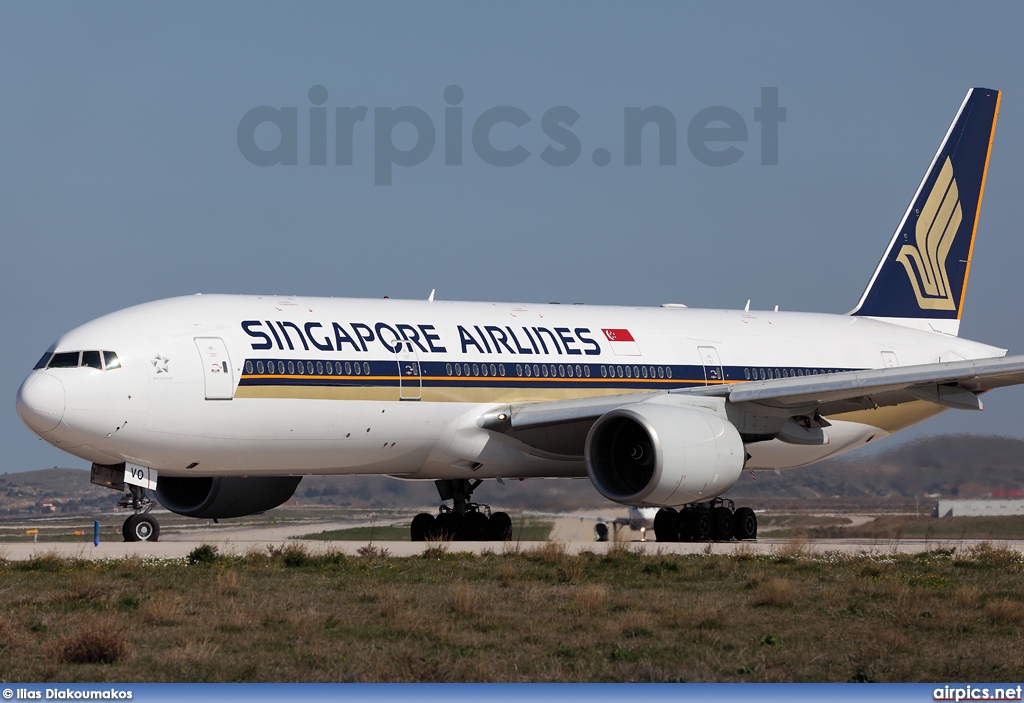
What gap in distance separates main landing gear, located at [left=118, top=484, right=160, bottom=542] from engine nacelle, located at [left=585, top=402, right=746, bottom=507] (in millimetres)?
6428

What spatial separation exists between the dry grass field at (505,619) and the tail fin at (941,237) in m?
11.7

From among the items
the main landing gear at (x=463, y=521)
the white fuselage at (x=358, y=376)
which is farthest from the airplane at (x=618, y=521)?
the white fuselage at (x=358, y=376)

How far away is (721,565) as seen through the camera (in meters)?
18.5

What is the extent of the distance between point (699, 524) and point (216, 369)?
905cm

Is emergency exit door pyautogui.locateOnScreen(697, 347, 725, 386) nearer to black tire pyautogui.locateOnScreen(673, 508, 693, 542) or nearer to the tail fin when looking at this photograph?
black tire pyautogui.locateOnScreen(673, 508, 693, 542)

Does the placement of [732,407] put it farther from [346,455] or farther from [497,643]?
[497,643]

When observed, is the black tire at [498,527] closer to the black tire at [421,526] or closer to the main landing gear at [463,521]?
the main landing gear at [463,521]

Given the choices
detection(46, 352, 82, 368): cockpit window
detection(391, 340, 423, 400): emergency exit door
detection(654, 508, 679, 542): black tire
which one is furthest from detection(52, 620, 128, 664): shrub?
detection(654, 508, 679, 542): black tire

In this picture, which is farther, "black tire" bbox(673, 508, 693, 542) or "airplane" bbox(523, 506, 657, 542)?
"airplane" bbox(523, 506, 657, 542)

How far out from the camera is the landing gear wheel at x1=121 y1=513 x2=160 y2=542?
800 inches

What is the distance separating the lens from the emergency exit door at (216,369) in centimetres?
2003

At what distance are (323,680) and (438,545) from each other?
9629 mm

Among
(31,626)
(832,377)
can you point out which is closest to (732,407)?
(832,377)

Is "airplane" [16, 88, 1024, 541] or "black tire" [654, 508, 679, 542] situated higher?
"airplane" [16, 88, 1024, 541]
